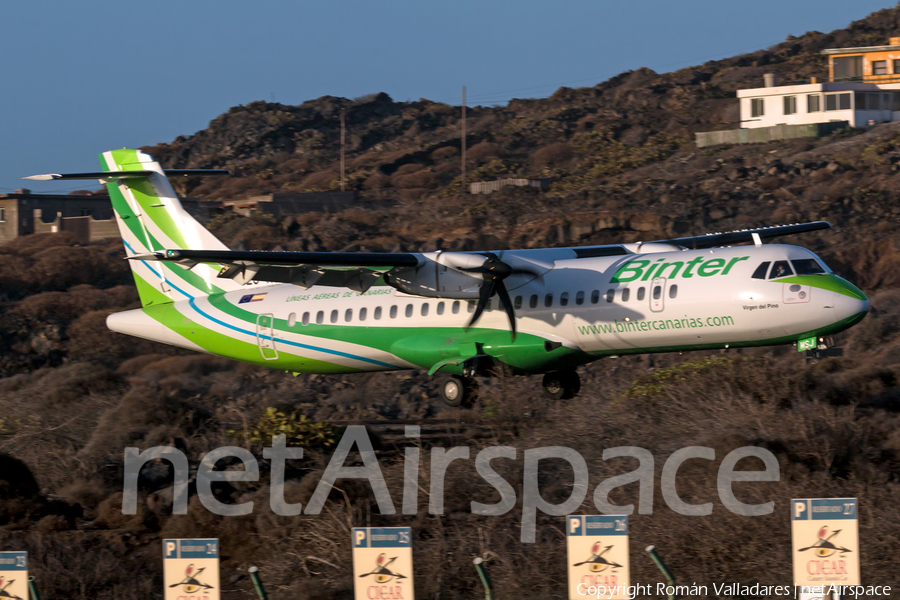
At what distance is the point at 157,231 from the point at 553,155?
5496cm

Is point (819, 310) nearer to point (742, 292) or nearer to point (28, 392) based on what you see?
point (742, 292)

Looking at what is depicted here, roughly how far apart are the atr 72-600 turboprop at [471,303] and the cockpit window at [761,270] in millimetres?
20

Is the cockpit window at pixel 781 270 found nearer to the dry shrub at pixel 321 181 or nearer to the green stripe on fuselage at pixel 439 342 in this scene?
the green stripe on fuselage at pixel 439 342

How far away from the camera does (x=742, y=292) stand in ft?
67.5

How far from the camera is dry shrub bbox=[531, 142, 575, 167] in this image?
7969cm

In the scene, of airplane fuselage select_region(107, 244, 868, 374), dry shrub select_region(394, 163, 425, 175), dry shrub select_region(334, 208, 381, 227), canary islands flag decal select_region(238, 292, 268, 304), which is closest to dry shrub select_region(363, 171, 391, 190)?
dry shrub select_region(394, 163, 425, 175)

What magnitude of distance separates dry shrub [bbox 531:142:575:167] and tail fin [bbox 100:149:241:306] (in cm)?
5335

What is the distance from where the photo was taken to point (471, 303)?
932 inches

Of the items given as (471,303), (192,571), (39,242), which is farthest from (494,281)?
(39,242)

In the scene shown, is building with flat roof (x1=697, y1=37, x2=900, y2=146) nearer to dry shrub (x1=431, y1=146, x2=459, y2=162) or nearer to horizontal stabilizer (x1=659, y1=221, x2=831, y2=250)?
dry shrub (x1=431, y1=146, x2=459, y2=162)

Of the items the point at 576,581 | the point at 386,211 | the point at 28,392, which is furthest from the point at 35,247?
the point at 576,581

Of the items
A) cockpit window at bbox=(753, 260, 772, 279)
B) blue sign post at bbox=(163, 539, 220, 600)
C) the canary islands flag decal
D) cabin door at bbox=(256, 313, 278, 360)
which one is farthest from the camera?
the canary islands flag decal

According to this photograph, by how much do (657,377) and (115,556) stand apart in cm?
1370

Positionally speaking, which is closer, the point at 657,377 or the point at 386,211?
the point at 657,377
